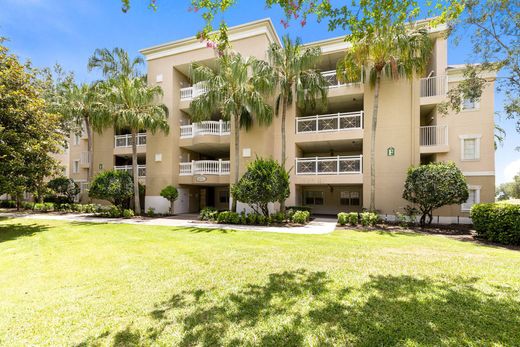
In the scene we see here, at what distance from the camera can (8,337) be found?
3449 millimetres

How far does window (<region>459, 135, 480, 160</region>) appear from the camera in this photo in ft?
49.1

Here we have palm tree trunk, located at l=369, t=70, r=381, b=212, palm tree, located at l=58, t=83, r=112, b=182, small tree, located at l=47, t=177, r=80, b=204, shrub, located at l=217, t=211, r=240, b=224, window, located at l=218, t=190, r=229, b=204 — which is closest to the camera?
palm tree trunk, located at l=369, t=70, r=381, b=212

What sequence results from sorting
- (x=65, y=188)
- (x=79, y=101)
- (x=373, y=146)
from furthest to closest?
(x=65, y=188) < (x=79, y=101) < (x=373, y=146)

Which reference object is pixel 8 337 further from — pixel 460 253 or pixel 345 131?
pixel 345 131

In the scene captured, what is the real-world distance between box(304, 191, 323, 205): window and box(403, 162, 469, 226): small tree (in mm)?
8821

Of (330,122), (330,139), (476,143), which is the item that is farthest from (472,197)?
(330,122)

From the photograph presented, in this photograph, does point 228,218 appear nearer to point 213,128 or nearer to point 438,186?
point 213,128

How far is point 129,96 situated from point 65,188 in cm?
1281

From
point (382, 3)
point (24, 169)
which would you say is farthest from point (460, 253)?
point (24, 169)

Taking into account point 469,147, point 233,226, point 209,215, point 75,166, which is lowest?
point 233,226

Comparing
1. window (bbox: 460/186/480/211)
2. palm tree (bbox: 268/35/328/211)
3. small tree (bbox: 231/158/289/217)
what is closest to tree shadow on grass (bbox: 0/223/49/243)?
small tree (bbox: 231/158/289/217)

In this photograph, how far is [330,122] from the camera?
1698 centimetres

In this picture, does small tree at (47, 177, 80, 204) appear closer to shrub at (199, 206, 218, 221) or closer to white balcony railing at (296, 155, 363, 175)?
shrub at (199, 206, 218, 221)

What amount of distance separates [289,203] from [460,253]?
35.5 feet
